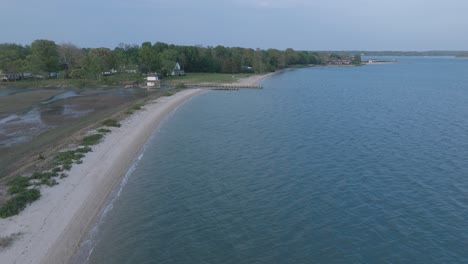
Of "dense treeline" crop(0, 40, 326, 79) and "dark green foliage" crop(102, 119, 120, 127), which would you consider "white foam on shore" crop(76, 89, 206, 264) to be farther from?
"dense treeline" crop(0, 40, 326, 79)

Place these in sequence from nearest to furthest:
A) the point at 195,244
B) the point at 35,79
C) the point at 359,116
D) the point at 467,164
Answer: the point at 195,244, the point at 467,164, the point at 359,116, the point at 35,79

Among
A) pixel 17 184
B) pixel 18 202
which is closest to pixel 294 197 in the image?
pixel 18 202

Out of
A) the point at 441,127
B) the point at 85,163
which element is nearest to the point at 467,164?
the point at 441,127

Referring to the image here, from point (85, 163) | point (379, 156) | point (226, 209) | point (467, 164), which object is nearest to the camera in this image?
point (226, 209)

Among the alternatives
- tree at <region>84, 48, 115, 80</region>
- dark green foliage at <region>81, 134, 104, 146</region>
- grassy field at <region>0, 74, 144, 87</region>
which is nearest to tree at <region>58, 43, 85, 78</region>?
tree at <region>84, 48, 115, 80</region>

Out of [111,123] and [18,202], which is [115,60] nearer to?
[111,123]

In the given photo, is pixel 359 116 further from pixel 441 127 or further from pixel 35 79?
pixel 35 79
